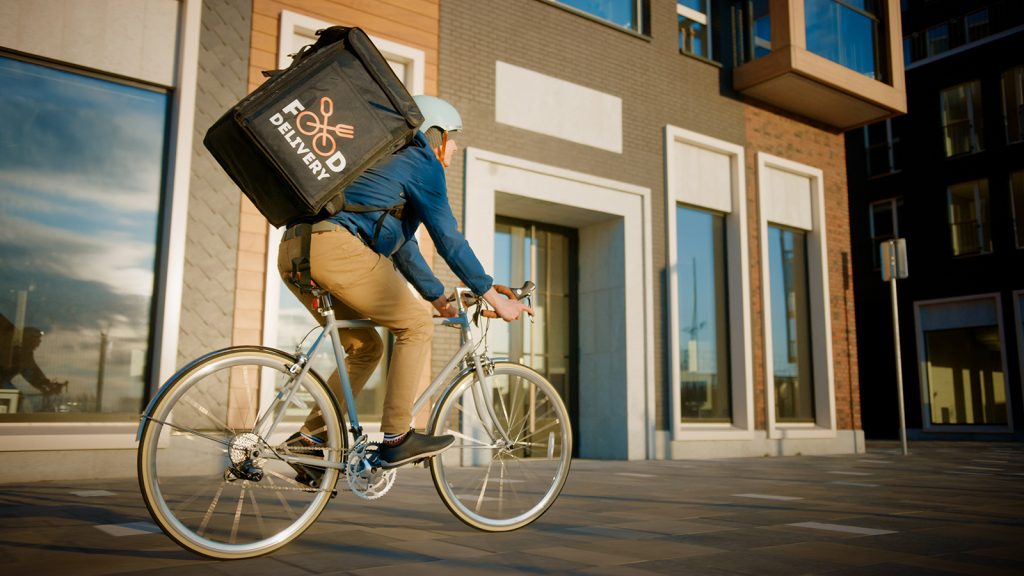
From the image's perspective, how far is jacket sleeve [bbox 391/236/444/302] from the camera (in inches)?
131

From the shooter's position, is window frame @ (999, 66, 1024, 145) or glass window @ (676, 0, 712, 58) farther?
window frame @ (999, 66, 1024, 145)

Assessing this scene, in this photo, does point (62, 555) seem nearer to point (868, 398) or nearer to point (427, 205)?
point (427, 205)

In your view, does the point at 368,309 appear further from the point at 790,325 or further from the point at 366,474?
the point at 790,325

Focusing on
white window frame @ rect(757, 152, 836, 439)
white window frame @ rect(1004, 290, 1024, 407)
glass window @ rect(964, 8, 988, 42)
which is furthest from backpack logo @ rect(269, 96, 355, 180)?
glass window @ rect(964, 8, 988, 42)

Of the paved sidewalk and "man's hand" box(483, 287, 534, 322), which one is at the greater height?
"man's hand" box(483, 287, 534, 322)

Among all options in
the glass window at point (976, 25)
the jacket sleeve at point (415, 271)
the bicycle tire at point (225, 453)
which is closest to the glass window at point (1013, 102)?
the glass window at point (976, 25)

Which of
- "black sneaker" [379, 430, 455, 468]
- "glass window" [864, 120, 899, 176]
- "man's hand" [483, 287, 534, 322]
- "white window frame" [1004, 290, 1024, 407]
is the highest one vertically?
"glass window" [864, 120, 899, 176]

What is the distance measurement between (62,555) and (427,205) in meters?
1.79

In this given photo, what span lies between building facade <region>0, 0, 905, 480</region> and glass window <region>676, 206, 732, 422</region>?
0.12 ft

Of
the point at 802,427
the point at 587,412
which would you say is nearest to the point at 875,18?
the point at 802,427

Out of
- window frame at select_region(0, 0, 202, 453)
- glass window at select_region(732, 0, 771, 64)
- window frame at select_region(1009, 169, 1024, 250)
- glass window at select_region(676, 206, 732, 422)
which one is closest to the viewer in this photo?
window frame at select_region(0, 0, 202, 453)

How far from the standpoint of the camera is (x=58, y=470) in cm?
593

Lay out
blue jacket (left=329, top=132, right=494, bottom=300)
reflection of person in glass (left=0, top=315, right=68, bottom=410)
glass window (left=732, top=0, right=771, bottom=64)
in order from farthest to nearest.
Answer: glass window (left=732, top=0, right=771, bottom=64)
reflection of person in glass (left=0, top=315, right=68, bottom=410)
blue jacket (left=329, top=132, right=494, bottom=300)

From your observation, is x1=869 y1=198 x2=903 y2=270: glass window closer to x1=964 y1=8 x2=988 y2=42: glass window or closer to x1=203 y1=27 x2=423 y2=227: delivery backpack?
x1=964 y1=8 x2=988 y2=42: glass window
